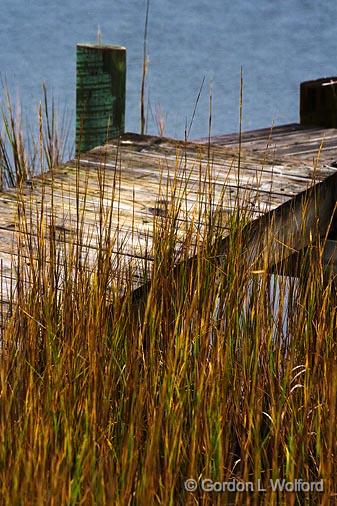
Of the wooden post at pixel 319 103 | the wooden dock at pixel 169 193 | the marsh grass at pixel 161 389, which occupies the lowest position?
the marsh grass at pixel 161 389

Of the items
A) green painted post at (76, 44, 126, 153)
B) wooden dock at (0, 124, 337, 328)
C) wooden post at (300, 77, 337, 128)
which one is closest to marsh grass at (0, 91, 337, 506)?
wooden dock at (0, 124, 337, 328)

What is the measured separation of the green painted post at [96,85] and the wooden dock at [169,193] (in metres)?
0.87

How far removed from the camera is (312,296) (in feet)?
9.73

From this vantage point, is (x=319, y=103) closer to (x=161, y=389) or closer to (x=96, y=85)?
(x=96, y=85)

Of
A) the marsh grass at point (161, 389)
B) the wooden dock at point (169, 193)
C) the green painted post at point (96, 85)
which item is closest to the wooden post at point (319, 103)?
the wooden dock at point (169, 193)

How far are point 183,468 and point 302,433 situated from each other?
0.28 meters

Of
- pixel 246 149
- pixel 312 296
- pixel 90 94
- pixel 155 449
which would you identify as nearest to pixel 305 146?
pixel 246 149

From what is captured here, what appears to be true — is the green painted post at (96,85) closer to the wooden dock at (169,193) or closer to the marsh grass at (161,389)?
the wooden dock at (169,193)

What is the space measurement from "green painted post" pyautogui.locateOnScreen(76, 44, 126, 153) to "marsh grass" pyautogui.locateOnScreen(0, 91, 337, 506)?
8.00ft

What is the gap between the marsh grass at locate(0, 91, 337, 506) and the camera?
230cm

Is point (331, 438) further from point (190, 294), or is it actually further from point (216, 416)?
point (190, 294)

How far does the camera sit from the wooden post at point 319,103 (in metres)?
5.20

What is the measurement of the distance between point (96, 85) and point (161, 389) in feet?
10.7

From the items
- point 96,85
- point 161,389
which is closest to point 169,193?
point 161,389
